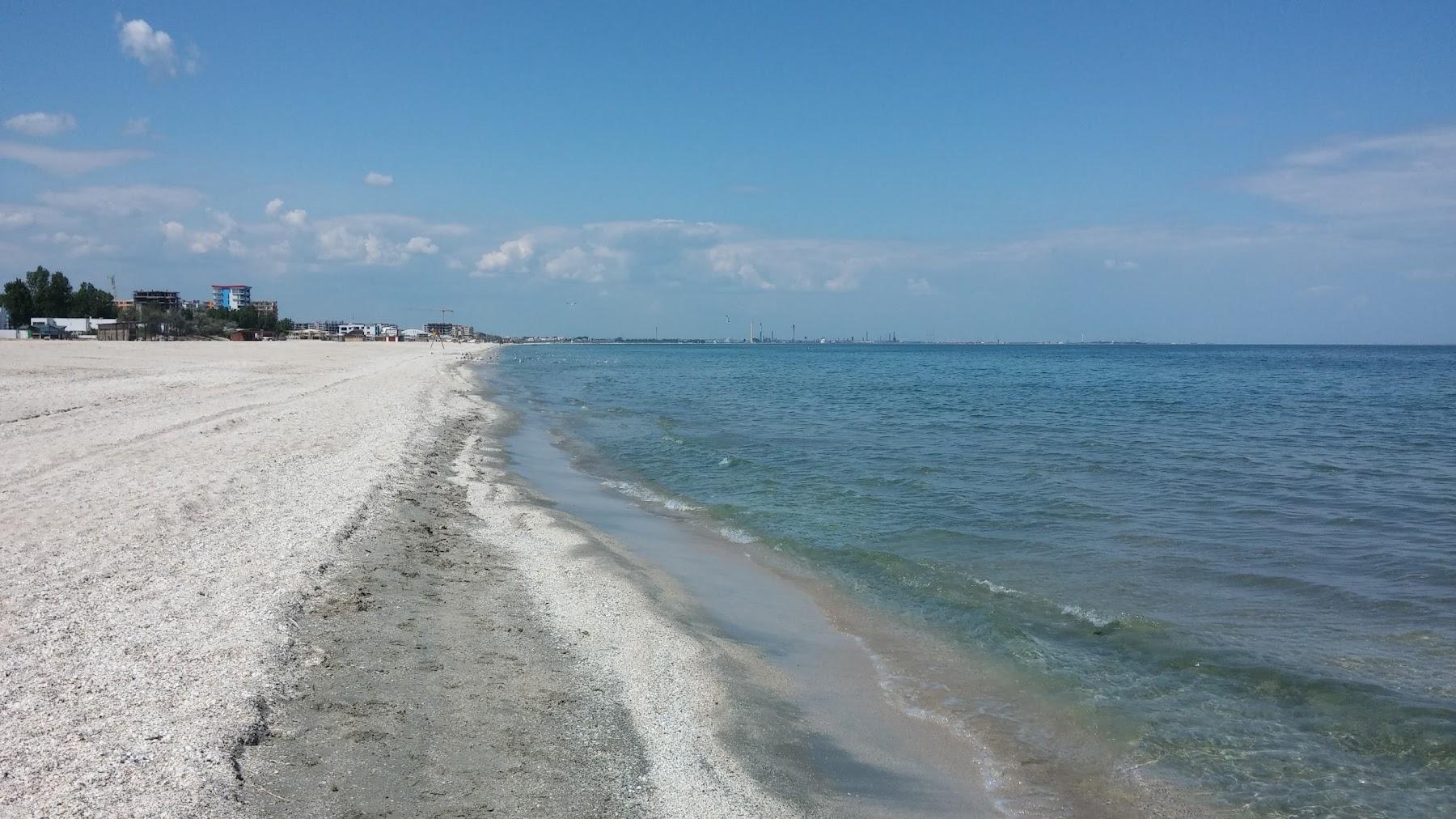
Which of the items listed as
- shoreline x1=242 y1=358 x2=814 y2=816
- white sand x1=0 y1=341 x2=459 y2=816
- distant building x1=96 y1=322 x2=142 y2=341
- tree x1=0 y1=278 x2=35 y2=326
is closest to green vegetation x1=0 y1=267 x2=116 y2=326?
tree x1=0 y1=278 x2=35 y2=326

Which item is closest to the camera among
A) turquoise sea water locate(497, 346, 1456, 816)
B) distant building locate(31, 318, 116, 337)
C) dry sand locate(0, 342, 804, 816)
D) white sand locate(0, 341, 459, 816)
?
white sand locate(0, 341, 459, 816)

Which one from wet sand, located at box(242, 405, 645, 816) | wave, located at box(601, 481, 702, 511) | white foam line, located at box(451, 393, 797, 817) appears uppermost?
wet sand, located at box(242, 405, 645, 816)

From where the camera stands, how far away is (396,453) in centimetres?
1522

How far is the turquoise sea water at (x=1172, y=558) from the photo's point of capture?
5.85 m

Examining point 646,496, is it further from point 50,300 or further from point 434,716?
point 50,300

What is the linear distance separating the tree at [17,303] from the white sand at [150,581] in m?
109

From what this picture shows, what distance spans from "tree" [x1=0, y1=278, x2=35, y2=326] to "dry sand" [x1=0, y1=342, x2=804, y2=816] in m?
117

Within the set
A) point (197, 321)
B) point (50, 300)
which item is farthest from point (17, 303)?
point (197, 321)

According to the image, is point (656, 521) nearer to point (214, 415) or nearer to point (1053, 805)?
point (1053, 805)

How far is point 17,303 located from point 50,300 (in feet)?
25.5

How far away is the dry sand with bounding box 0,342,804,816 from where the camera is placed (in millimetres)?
4129

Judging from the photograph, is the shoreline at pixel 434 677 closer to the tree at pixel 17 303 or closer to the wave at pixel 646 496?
the wave at pixel 646 496

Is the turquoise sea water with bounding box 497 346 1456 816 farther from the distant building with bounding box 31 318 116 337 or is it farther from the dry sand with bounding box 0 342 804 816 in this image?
the distant building with bounding box 31 318 116 337

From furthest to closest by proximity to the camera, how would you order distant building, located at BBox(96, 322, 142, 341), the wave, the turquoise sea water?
distant building, located at BBox(96, 322, 142, 341) → the wave → the turquoise sea water
